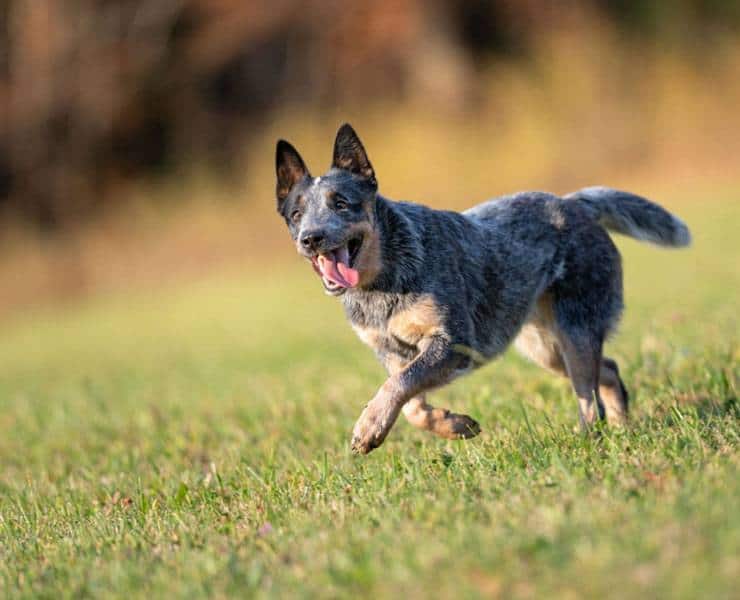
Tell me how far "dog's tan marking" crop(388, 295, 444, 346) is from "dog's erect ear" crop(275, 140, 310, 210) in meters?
0.95

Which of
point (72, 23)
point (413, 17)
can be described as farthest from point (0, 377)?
point (413, 17)

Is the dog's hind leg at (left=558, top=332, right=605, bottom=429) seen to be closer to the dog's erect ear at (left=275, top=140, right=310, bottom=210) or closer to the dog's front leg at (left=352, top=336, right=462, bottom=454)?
the dog's front leg at (left=352, top=336, right=462, bottom=454)

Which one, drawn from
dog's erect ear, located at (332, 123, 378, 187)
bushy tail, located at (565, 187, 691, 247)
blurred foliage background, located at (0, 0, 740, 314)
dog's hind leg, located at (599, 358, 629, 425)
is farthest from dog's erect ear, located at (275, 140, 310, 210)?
blurred foliage background, located at (0, 0, 740, 314)

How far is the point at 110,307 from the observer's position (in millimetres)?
25922

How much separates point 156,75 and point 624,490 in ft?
100

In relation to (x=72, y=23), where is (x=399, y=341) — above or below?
below

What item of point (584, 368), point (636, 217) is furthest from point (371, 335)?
point (636, 217)

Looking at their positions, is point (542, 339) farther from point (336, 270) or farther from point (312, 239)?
point (312, 239)

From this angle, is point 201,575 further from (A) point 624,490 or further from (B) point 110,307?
(B) point 110,307

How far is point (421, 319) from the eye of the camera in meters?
5.45

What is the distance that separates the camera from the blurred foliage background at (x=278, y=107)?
30.1 metres

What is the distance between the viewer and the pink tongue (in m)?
5.37

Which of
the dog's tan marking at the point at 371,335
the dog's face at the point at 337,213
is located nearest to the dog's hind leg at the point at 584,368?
the dog's tan marking at the point at 371,335

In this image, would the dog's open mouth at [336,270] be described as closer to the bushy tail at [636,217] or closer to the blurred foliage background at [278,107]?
the bushy tail at [636,217]
